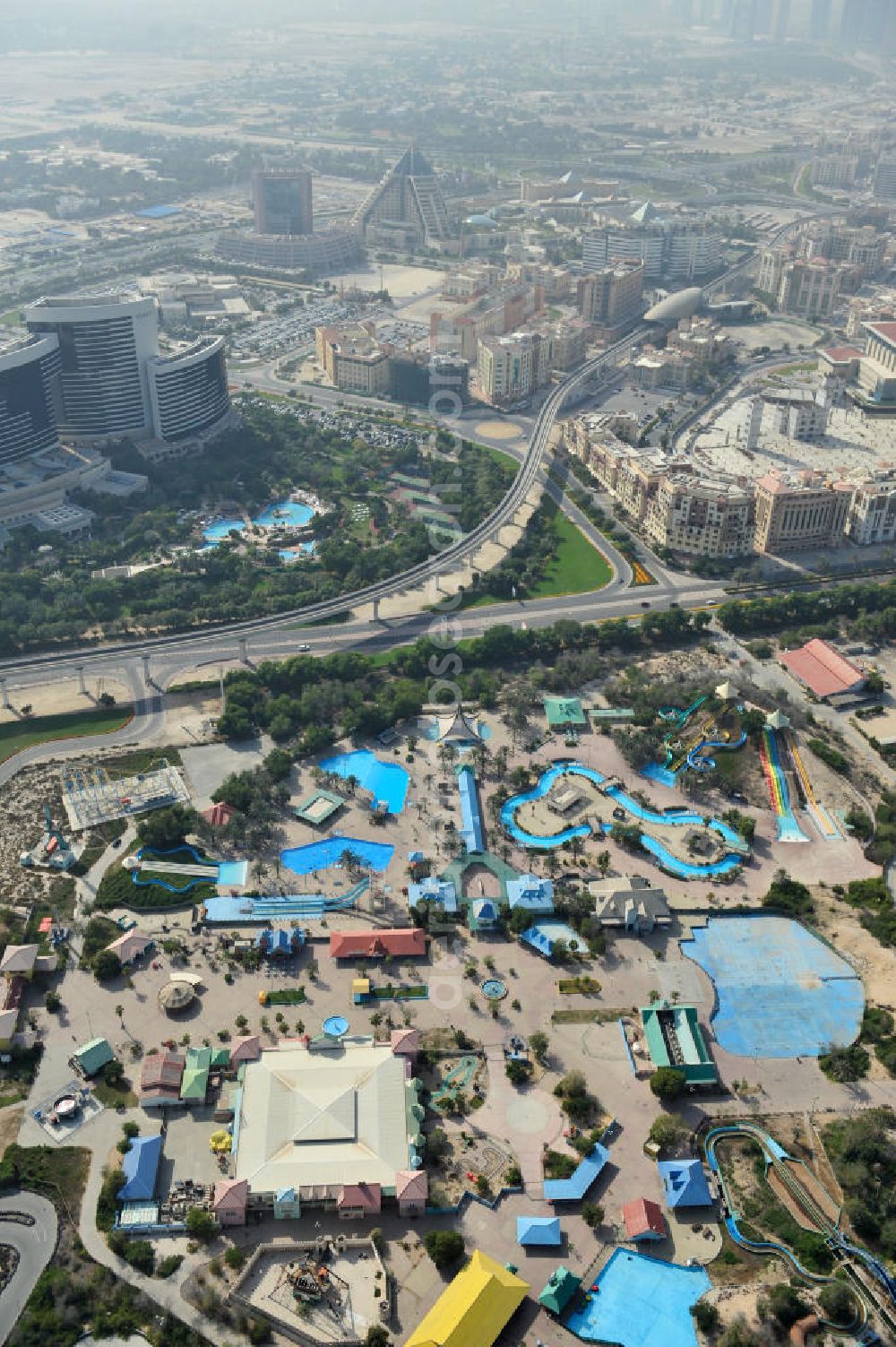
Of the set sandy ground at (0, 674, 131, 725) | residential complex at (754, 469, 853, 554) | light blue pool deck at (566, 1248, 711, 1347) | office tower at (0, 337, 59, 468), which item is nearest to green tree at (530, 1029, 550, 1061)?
light blue pool deck at (566, 1248, 711, 1347)

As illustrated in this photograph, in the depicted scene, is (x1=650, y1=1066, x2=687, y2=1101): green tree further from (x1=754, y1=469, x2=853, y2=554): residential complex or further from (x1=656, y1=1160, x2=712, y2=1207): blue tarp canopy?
(x1=754, y1=469, x2=853, y2=554): residential complex

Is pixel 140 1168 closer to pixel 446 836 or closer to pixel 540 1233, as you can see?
pixel 540 1233

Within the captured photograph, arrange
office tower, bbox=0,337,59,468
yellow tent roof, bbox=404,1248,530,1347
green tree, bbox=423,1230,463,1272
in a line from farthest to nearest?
office tower, bbox=0,337,59,468, green tree, bbox=423,1230,463,1272, yellow tent roof, bbox=404,1248,530,1347

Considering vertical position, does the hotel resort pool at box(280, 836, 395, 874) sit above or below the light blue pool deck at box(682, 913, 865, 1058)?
below

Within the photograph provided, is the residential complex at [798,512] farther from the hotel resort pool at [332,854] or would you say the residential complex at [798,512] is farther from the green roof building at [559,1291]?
the green roof building at [559,1291]

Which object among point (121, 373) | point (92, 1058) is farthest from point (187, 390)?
point (92, 1058)

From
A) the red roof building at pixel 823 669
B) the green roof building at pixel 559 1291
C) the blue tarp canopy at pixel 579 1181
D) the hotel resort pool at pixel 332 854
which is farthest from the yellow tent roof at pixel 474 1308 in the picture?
the red roof building at pixel 823 669

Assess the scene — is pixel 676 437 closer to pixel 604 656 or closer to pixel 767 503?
pixel 767 503

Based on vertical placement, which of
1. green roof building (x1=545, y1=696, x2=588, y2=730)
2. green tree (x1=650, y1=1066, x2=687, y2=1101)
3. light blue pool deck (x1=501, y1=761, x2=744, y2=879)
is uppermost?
green tree (x1=650, y1=1066, x2=687, y2=1101)

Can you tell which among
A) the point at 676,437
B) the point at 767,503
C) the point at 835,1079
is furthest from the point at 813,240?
the point at 835,1079
